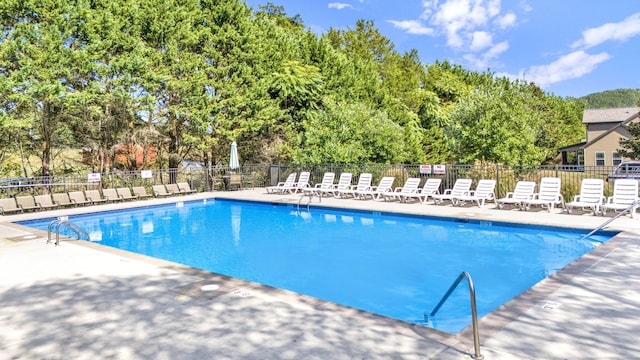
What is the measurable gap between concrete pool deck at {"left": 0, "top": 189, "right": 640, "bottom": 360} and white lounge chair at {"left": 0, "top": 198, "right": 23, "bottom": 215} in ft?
30.8

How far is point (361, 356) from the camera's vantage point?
11.8 ft

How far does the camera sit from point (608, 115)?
4244 cm

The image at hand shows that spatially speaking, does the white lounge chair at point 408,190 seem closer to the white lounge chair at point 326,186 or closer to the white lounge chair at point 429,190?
the white lounge chair at point 429,190

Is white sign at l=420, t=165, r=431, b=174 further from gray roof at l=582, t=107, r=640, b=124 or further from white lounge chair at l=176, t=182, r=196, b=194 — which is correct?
gray roof at l=582, t=107, r=640, b=124

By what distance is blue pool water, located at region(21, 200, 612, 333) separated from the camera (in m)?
6.73

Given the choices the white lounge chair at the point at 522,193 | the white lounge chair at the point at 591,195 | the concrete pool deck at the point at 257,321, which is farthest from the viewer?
the white lounge chair at the point at 522,193

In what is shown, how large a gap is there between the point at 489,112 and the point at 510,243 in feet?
34.7

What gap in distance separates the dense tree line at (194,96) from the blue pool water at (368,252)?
604cm

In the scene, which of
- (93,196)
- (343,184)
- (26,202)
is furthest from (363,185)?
(26,202)

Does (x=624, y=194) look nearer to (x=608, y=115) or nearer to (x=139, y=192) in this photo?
(x=139, y=192)

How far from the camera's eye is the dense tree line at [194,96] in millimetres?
16516

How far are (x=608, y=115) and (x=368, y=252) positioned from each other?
43823mm

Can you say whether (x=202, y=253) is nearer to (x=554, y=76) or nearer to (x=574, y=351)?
(x=574, y=351)

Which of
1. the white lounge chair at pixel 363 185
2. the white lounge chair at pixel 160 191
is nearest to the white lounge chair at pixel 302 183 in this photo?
the white lounge chair at pixel 363 185
